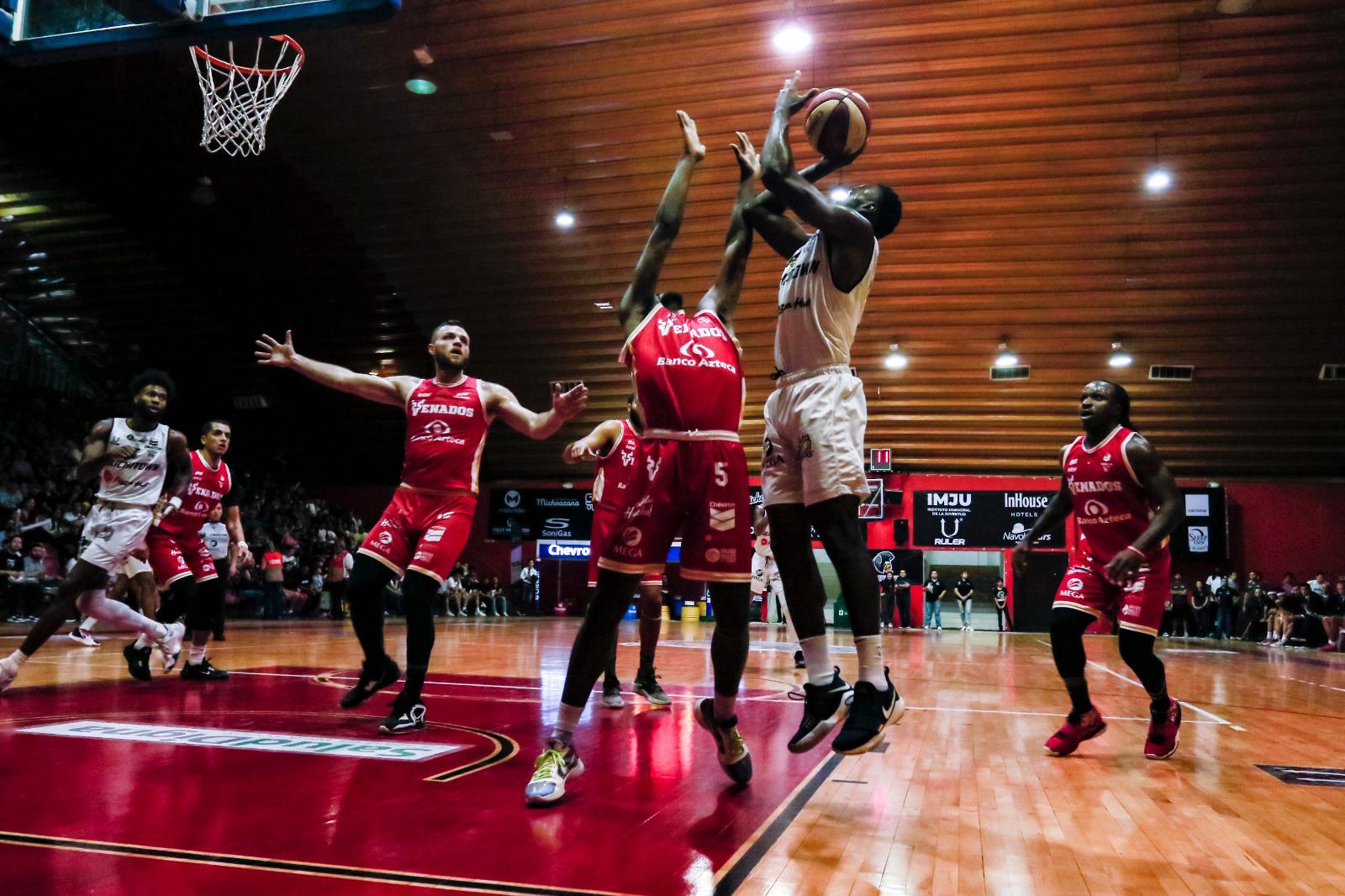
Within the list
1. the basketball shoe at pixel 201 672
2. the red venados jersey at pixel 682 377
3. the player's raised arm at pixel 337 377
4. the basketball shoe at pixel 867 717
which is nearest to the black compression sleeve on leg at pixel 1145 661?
the basketball shoe at pixel 867 717

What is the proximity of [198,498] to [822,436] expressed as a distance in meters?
5.52

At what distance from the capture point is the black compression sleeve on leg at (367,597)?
4809mm

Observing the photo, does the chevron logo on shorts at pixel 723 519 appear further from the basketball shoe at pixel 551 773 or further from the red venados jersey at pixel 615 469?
the red venados jersey at pixel 615 469

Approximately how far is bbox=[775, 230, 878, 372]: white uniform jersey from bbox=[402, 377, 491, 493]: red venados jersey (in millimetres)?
1948

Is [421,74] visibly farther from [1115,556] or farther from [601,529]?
[1115,556]

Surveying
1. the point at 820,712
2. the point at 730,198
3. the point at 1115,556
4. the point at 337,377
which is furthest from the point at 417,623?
the point at 730,198

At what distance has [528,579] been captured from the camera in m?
24.3

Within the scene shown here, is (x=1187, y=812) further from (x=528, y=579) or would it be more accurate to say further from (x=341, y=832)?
(x=528, y=579)

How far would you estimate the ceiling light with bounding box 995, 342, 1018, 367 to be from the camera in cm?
1850

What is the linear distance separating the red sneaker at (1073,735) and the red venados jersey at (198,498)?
5.72 m

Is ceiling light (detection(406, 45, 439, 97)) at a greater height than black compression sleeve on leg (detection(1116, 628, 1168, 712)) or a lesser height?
greater

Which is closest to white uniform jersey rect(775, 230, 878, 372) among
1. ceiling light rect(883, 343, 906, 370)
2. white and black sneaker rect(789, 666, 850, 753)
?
white and black sneaker rect(789, 666, 850, 753)

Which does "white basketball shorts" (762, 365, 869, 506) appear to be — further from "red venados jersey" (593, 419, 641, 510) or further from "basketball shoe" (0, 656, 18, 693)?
"basketball shoe" (0, 656, 18, 693)

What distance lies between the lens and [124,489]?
6.14 m
